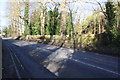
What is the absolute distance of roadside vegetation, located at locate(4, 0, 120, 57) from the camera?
26034 mm

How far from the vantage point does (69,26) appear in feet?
225

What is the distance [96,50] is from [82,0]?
58.4 ft

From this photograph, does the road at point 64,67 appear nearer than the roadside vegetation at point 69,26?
Yes

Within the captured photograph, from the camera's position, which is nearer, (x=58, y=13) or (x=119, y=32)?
(x=119, y=32)

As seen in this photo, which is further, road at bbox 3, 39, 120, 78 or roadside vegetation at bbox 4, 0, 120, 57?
roadside vegetation at bbox 4, 0, 120, 57

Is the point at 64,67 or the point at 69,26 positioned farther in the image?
the point at 69,26

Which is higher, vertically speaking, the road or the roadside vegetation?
the roadside vegetation

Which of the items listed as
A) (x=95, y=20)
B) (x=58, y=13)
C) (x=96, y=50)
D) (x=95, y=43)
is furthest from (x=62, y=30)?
(x=95, y=20)

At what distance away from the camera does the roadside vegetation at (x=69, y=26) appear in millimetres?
26034

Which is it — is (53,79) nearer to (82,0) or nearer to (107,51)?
(107,51)

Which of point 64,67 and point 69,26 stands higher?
→ point 69,26

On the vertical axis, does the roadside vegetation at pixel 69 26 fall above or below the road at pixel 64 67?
above

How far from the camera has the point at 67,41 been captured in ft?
121

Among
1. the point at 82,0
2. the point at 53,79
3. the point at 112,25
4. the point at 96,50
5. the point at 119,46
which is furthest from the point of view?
the point at 82,0
